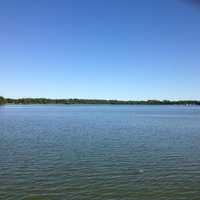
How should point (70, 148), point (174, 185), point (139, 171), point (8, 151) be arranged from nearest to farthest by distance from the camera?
point (174, 185)
point (139, 171)
point (8, 151)
point (70, 148)

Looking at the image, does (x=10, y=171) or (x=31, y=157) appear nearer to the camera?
(x=10, y=171)

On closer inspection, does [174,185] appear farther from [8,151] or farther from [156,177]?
[8,151]

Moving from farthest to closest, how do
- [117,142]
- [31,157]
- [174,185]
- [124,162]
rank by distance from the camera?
1. [117,142]
2. [31,157]
3. [124,162]
4. [174,185]

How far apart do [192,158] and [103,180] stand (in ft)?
30.1

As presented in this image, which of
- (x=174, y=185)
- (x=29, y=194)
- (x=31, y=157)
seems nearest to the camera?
(x=29, y=194)

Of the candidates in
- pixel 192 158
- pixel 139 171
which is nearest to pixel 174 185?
pixel 139 171

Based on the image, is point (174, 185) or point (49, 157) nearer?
point (174, 185)

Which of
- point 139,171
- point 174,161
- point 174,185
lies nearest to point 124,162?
point 139,171

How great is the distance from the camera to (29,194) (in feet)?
45.9

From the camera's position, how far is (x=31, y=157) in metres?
22.0

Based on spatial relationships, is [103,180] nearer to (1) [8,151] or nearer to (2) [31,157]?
(2) [31,157]

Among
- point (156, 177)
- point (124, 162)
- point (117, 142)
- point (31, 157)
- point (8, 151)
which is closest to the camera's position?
point (156, 177)

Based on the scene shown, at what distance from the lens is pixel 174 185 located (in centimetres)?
1548

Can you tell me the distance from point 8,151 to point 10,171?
6.80 meters
